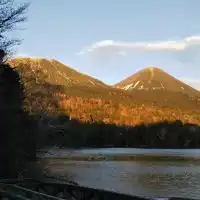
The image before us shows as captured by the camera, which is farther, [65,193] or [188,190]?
[188,190]

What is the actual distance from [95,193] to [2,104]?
1077 centimetres

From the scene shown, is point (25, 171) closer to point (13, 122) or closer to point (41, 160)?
point (13, 122)

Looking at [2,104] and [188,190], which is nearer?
[2,104]

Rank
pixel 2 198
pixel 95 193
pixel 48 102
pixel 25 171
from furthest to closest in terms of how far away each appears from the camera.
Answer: pixel 48 102 → pixel 25 171 → pixel 95 193 → pixel 2 198

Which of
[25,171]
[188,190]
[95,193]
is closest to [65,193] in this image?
[95,193]

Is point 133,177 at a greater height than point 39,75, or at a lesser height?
lesser

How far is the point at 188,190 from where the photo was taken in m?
41.0

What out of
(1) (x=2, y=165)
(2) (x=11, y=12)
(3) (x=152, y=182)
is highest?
(2) (x=11, y=12)

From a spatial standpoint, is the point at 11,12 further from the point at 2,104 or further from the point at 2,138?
the point at 2,138

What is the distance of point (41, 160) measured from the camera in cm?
4722

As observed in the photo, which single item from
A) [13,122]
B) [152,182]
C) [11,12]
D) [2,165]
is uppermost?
[11,12]

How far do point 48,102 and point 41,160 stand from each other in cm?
943

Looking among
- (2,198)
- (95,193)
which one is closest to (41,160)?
(95,193)

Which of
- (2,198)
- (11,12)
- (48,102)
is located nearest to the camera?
(2,198)
